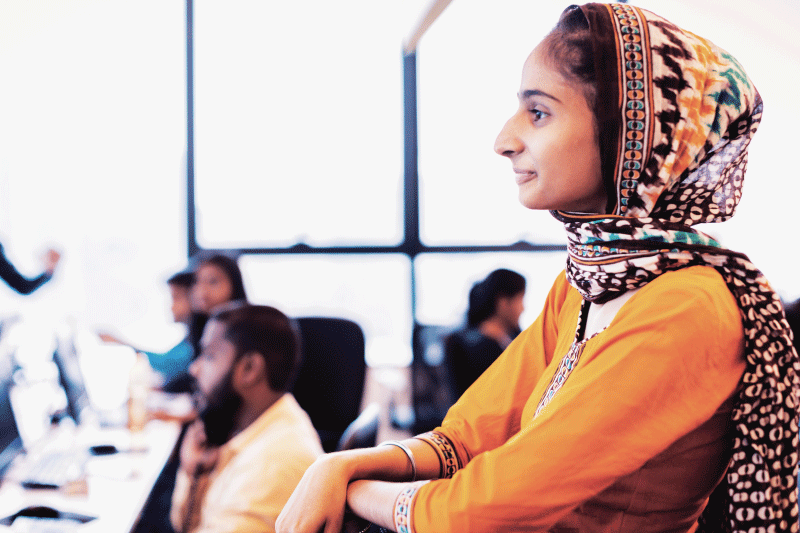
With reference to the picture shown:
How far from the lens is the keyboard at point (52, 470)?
1682 millimetres

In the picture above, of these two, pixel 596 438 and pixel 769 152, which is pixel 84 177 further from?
pixel 769 152

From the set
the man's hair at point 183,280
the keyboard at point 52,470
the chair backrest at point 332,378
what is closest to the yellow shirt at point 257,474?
the keyboard at point 52,470

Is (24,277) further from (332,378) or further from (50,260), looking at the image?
(332,378)

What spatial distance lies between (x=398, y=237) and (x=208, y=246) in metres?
1.11

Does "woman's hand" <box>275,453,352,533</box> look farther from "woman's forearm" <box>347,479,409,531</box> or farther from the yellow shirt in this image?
the yellow shirt

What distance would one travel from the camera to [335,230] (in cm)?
334

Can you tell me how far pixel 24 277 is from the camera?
249 centimetres

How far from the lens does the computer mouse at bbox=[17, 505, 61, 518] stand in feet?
4.86

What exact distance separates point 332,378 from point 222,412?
57 centimetres

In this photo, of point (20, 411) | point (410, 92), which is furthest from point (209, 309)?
point (410, 92)

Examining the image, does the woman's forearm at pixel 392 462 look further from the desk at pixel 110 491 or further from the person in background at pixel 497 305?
the person in background at pixel 497 305

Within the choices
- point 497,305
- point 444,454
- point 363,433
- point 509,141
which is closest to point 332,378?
point 363,433

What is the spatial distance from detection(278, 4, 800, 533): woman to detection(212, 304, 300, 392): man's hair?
998 mm

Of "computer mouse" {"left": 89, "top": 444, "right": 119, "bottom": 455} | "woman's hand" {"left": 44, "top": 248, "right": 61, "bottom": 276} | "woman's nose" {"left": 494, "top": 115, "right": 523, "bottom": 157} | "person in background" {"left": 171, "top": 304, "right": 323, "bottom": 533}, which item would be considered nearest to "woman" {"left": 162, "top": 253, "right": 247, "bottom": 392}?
"woman's hand" {"left": 44, "top": 248, "right": 61, "bottom": 276}
